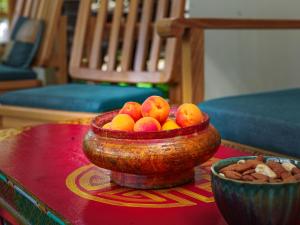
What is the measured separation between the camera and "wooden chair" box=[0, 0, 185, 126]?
6.66 feet

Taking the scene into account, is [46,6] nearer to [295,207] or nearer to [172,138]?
[172,138]

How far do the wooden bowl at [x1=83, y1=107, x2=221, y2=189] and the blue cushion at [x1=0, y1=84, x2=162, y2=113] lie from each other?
0.94 metres

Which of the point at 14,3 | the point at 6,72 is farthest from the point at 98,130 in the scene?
the point at 14,3

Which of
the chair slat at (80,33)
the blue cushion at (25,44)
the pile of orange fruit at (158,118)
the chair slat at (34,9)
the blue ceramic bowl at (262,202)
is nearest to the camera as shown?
the blue ceramic bowl at (262,202)

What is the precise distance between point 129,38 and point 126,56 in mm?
81

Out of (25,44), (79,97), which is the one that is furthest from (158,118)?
(25,44)

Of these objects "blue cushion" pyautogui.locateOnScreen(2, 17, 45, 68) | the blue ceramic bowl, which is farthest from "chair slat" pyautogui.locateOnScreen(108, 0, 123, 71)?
the blue ceramic bowl

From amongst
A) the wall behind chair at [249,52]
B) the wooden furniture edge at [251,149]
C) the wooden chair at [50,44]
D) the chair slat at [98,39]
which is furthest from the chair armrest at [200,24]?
the wooden chair at [50,44]

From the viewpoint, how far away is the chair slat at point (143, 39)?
7.27ft

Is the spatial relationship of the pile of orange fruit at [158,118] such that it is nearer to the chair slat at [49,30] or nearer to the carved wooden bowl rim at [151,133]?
the carved wooden bowl rim at [151,133]

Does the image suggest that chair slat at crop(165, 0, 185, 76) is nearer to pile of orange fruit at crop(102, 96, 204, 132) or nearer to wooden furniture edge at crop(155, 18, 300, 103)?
wooden furniture edge at crop(155, 18, 300, 103)

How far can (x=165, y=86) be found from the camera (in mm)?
2203

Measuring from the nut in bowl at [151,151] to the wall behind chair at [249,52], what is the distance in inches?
56.7

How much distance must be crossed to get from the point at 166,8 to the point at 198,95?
46cm
